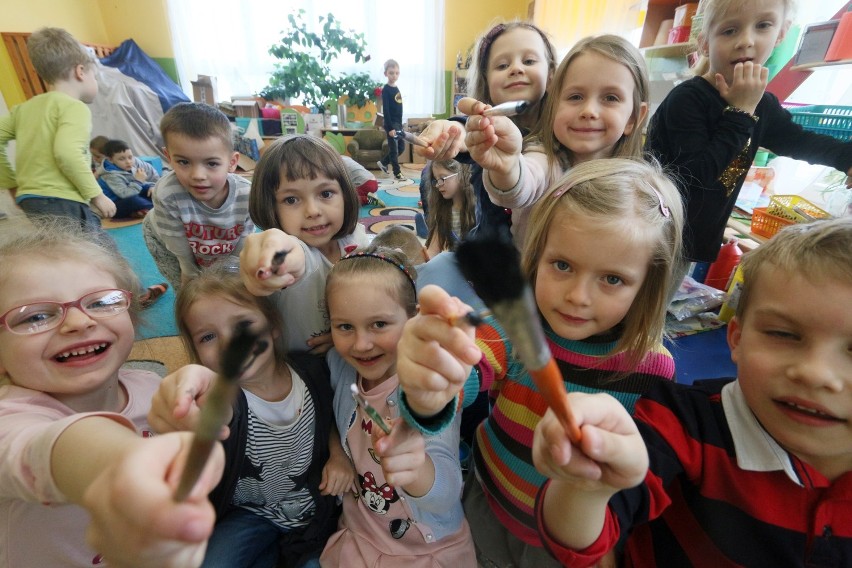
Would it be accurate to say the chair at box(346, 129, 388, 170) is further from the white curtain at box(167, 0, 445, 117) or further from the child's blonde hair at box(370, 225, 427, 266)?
the child's blonde hair at box(370, 225, 427, 266)

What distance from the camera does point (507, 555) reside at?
30.6 inches

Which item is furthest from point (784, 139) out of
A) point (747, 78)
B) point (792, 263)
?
point (792, 263)

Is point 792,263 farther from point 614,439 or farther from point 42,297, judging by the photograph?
point 42,297

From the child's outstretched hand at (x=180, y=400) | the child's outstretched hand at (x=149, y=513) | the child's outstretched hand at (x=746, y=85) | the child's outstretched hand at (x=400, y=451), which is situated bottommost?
the child's outstretched hand at (x=400, y=451)

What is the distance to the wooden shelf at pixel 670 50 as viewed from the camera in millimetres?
1883

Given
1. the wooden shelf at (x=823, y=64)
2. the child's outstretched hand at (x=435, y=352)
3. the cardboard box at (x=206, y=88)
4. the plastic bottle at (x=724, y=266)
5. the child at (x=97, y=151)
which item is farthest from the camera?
the cardboard box at (x=206, y=88)

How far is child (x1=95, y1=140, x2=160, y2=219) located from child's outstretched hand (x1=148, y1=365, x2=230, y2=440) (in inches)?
A: 125

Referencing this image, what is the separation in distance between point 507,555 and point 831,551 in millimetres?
492

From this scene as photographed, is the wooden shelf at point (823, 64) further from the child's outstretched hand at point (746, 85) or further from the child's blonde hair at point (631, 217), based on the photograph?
the child's blonde hair at point (631, 217)

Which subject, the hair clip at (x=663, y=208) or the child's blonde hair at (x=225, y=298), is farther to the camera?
the child's blonde hair at (x=225, y=298)

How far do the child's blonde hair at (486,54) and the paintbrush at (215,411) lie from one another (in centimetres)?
106

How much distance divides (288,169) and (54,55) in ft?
5.47

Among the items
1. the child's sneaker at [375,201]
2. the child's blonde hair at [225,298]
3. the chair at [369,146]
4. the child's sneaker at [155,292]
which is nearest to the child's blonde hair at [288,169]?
the child's blonde hair at [225,298]

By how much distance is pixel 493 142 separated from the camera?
723 millimetres
